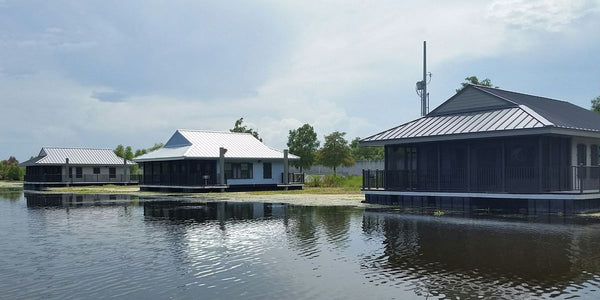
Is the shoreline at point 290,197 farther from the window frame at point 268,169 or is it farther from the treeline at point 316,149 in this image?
the treeline at point 316,149

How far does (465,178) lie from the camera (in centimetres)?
2786

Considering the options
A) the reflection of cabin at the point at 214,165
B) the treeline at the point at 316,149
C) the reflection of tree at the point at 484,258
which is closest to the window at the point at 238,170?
the reflection of cabin at the point at 214,165

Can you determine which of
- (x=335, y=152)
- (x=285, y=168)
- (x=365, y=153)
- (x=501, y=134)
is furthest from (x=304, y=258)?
(x=365, y=153)

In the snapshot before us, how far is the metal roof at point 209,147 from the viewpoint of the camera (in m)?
49.8

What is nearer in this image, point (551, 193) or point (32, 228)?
point (32, 228)

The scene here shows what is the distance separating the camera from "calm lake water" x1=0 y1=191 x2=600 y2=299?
985 centimetres

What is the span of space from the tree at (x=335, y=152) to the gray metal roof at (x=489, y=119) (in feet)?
116

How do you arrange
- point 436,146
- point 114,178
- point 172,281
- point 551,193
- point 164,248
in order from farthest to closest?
point 114,178, point 436,146, point 551,193, point 164,248, point 172,281

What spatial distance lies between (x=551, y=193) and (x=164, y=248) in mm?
16818

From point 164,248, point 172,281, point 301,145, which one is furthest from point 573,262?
point 301,145

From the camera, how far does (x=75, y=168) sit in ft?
229

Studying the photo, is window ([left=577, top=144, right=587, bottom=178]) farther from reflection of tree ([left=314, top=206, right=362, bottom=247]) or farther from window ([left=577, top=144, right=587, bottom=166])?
reflection of tree ([left=314, top=206, right=362, bottom=247])

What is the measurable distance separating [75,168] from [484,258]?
65.5 meters

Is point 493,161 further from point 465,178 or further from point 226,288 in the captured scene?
point 226,288
